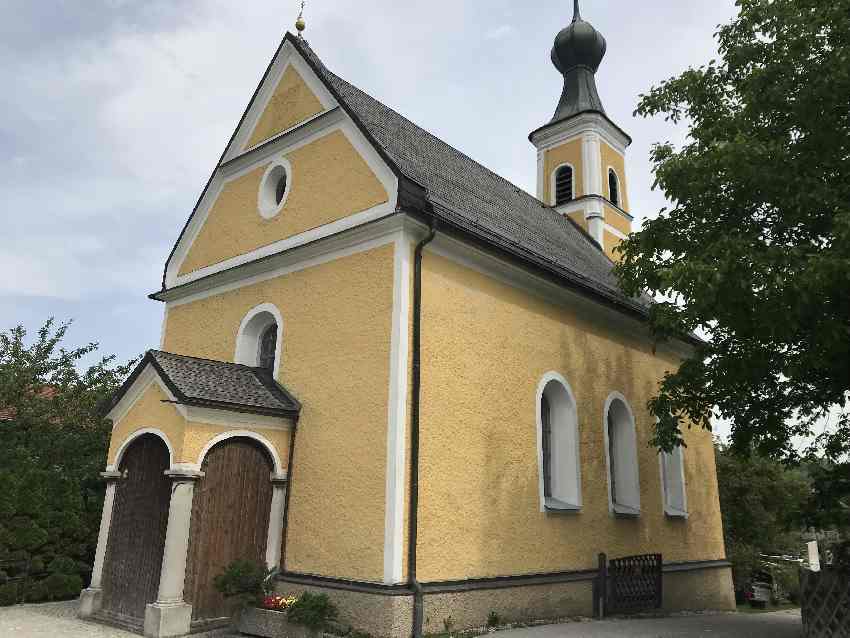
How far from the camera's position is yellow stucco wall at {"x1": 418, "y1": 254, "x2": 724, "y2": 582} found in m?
9.27

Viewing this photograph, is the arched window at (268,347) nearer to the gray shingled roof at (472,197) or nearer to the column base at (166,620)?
the gray shingled roof at (472,197)

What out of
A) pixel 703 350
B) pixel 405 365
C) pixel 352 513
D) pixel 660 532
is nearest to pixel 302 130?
pixel 405 365

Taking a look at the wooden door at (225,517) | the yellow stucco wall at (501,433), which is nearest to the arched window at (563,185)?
the yellow stucco wall at (501,433)

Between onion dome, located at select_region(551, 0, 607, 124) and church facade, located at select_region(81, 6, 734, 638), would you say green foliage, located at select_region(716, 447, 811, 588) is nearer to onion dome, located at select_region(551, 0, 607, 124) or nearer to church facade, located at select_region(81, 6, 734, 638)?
church facade, located at select_region(81, 6, 734, 638)

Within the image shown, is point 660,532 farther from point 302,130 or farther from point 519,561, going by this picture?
point 302,130

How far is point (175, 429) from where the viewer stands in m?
9.05

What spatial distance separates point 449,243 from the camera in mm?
10195

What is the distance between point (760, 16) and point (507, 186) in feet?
28.3

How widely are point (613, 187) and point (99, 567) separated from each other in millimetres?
17701

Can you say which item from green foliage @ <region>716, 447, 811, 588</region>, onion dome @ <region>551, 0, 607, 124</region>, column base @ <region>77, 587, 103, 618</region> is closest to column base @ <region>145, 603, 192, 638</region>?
column base @ <region>77, 587, 103, 618</region>

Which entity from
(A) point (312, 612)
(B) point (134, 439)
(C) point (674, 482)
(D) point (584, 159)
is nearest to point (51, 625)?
(B) point (134, 439)

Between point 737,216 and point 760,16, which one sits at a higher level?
point 760,16

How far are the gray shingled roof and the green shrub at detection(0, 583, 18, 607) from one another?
334 inches

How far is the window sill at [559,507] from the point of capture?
10.9 meters
